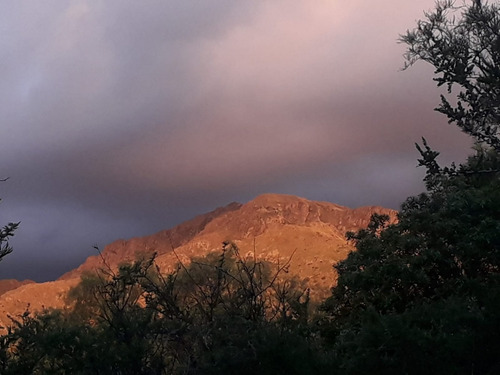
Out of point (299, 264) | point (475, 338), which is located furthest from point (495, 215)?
point (299, 264)

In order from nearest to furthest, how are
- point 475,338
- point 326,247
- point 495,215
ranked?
point 475,338 → point 495,215 → point 326,247

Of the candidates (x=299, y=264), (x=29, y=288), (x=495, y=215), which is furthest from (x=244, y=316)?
(x=29, y=288)

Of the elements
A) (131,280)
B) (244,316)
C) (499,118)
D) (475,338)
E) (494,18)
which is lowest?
(475,338)

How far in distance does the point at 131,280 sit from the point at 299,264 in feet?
350

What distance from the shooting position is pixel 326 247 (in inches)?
4916

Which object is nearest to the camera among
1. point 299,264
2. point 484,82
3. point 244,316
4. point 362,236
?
point 244,316

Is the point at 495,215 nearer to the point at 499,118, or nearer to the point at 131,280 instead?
the point at 499,118

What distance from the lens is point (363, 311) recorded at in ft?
47.9

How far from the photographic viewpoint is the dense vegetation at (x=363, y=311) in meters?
10.9

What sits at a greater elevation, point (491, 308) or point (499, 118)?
point (499, 118)

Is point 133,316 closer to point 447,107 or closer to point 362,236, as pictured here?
point 447,107

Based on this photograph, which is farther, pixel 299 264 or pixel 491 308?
pixel 299 264

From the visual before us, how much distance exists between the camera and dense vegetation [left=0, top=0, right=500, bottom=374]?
35.8ft

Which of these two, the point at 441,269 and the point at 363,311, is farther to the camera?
the point at 441,269
